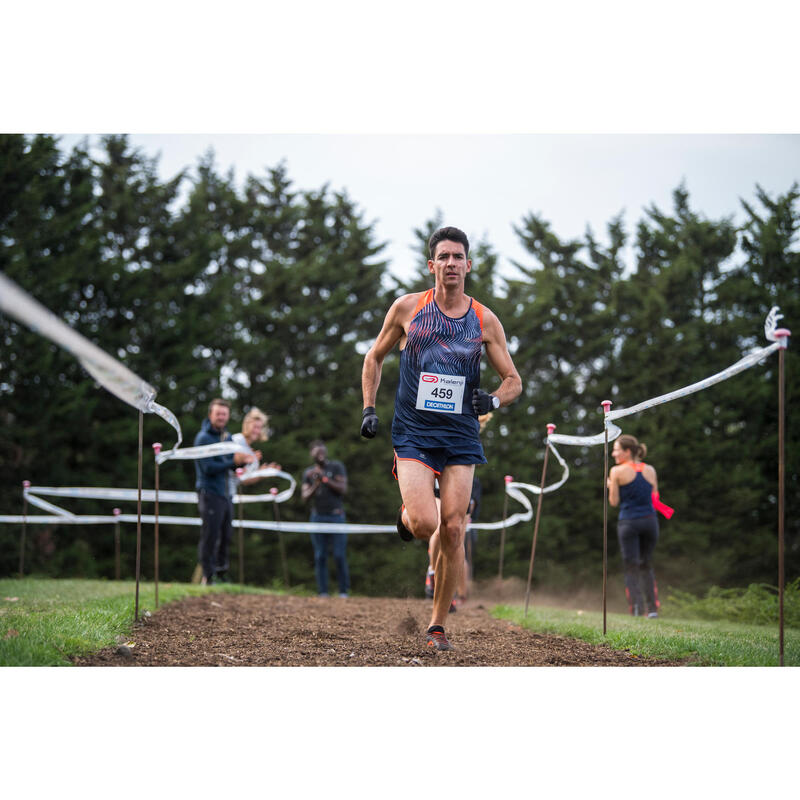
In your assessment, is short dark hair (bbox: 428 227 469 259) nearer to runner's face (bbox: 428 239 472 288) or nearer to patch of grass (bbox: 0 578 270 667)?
runner's face (bbox: 428 239 472 288)

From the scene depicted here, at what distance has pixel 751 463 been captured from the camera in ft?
56.1

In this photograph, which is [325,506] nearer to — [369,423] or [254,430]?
[254,430]

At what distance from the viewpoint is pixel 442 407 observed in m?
4.41

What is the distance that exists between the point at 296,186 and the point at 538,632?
16.8m

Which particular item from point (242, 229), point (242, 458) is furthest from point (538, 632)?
point (242, 229)

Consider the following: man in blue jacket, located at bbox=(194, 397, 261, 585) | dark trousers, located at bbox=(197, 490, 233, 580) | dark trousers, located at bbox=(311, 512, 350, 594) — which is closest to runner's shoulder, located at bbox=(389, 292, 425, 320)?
man in blue jacket, located at bbox=(194, 397, 261, 585)

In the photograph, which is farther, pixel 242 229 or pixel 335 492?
pixel 242 229

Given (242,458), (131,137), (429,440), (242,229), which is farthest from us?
(242,229)

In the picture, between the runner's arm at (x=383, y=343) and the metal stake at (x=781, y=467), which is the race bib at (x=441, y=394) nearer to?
the runner's arm at (x=383, y=343)

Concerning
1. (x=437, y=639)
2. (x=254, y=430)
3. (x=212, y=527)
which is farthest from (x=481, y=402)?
(x=254, y=430)

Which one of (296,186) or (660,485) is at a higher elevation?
(296,186)

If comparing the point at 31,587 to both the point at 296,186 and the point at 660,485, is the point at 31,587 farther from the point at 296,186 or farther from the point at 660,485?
the point at 296,186

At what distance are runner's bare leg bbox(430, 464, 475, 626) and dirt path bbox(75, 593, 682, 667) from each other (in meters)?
0.30

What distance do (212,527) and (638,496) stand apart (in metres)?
4.52
